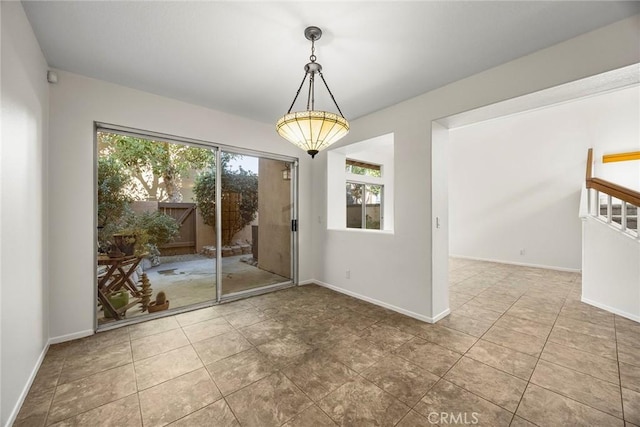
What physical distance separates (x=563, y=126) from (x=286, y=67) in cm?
608

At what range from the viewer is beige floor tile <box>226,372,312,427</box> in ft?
4.79

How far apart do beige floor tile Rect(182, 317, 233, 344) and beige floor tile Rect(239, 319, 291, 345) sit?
0.70 ft

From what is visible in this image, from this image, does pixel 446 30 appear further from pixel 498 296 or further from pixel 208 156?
pixel 498 296

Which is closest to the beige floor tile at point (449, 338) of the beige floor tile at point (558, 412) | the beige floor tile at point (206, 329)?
the beige floor tile at point (558, 412)

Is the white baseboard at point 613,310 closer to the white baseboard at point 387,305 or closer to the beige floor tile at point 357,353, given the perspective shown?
the white baseboard at point 387,305

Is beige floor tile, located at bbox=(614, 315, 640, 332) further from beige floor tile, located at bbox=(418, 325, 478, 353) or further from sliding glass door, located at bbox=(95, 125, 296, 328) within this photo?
sliding glass door, located at bbox=(95, 125, 296, 328)

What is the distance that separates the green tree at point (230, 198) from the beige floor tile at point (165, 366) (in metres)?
1.54

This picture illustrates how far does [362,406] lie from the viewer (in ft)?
5.09

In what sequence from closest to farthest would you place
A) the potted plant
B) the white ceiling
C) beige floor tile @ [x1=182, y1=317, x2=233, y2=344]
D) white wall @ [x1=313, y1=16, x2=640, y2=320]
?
the white ceiling, white wall @ [x1=313, y1=16, x2=640, y2=320], beige floor tile @ [x1=182, y1=317, x2=233, y2=344], the potted plant

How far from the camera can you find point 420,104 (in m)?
2.85

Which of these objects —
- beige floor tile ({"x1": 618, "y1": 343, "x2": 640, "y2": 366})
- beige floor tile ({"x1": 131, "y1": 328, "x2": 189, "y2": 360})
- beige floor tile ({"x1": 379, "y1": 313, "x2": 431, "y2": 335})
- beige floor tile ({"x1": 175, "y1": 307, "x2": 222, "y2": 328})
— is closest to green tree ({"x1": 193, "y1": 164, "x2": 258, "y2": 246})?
beige floor tile ({"x1": 175, "y1": 307, "x2": 222, "y2": 328})

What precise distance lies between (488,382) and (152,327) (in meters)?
3.20

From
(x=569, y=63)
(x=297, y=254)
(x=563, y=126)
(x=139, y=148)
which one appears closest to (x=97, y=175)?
(x=139, y=148)

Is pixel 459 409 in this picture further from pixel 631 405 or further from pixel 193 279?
pixel 193 279
